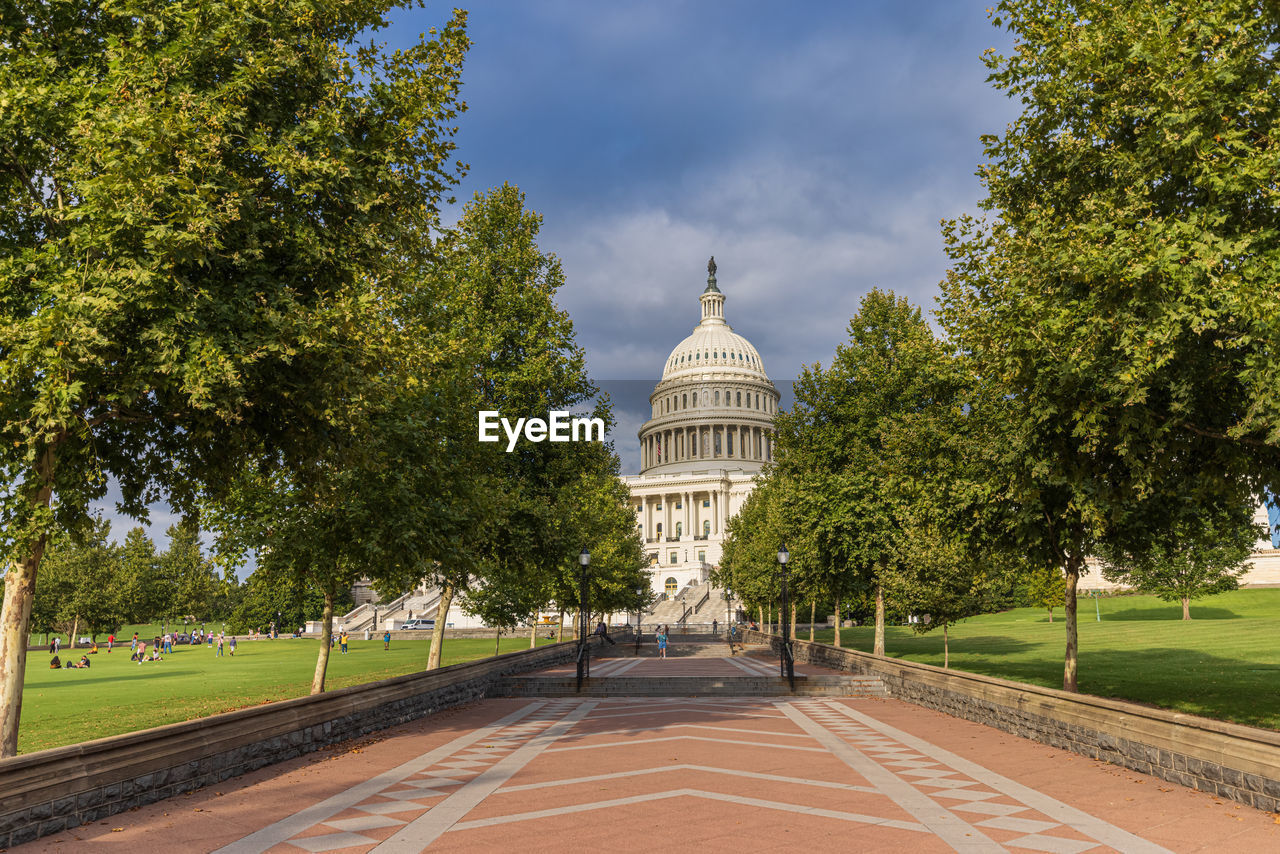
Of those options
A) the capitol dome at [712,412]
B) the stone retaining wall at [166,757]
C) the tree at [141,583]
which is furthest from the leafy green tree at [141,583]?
the capitol dome at [712,412]

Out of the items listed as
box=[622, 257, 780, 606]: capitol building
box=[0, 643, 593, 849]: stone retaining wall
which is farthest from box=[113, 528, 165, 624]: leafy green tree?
box=[0, 643, 593, 849]: stone retaining wall

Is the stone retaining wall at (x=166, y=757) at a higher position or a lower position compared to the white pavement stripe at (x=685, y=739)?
higher

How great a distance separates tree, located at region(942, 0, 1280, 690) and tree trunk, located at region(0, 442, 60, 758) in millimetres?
13956

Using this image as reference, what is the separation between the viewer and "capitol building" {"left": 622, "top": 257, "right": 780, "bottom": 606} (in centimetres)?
14538

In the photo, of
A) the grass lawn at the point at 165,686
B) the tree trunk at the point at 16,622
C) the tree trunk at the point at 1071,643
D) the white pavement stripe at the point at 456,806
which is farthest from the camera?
the grass lawn at the point at 165,686

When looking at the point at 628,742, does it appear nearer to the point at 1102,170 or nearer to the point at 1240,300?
the point at 1240,300

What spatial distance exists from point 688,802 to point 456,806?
277 cm

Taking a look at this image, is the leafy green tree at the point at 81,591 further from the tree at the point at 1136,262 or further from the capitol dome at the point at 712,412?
the capitol dome at the point at 712,412

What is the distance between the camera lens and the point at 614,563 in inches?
2089

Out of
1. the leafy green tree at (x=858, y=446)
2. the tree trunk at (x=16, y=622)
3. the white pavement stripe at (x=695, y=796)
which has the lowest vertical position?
the white pavement stripe at (x=695, y=796)

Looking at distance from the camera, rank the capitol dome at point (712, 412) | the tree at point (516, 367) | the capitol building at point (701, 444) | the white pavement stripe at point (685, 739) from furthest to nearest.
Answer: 1. the capitol dome at point (712, 412)
2. the capitol building at point (701, 444)
3. the tree at point (516, 367)
4. the white pavement stripe at point (685, 739)

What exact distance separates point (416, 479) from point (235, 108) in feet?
30.9

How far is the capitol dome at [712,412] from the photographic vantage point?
16588 cm

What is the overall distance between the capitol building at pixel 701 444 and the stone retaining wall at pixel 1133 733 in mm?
108843
